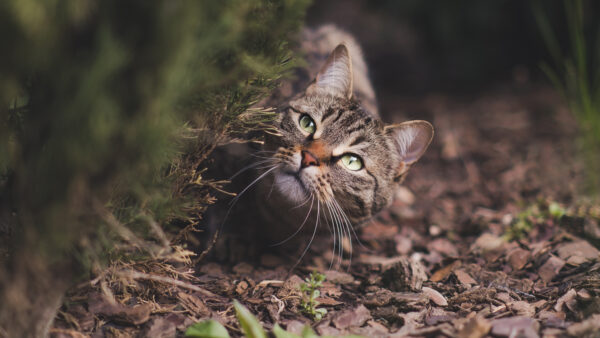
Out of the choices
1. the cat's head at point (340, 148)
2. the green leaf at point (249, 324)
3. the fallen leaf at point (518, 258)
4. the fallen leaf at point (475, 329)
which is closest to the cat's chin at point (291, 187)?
the cat's head at point (340, 148)

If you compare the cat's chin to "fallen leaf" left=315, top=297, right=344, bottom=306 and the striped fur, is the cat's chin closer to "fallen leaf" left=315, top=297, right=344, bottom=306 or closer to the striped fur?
the striped fur

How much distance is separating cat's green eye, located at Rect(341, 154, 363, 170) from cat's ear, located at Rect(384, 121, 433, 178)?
0.83 feet

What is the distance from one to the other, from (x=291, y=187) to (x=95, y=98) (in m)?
1.21

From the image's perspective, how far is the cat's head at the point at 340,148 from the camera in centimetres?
212

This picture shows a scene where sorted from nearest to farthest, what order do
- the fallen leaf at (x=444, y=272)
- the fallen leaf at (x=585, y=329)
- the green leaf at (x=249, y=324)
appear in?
the green leaf at (x=249, y=324)
the fallen leaf at (x=585, y=329)
the fallen leaf at (x=444, y=272)

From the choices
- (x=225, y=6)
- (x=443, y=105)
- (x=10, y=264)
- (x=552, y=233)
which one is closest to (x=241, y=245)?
(x=10, y=264)

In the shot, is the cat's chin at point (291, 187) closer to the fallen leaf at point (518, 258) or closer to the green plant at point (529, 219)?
the fallen leaf at point (518, 258)

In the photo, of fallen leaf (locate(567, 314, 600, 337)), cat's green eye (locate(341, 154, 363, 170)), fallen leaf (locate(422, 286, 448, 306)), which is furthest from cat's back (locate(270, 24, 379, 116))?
fallen leaf (locate(567, 314, 600, 337))

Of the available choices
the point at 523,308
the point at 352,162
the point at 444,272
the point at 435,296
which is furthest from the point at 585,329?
the point at 352,162

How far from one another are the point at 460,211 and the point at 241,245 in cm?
167

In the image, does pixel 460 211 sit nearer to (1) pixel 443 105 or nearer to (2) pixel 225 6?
(1) pixel 443 105

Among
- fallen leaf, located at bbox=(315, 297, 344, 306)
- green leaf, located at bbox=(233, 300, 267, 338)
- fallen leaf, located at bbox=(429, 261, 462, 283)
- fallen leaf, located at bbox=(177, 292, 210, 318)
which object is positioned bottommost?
fallen leaf, located at bbox=(177, 292, 210, 318)

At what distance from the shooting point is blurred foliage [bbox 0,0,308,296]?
1021mm

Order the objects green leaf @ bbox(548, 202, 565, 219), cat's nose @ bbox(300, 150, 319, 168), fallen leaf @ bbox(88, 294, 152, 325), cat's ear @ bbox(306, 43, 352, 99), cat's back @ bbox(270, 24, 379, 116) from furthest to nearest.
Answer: cat's back @ bbox(270, 24, 379, 116) < green leaf @ bbox(548, 202, 565, 219) < cat's ear @ bbox(306, 43, 352, 99) < cat's nose @ bbox(300, 150, 319, 168) < fallen leaf @ bbox(88, 294, 152, 325)
